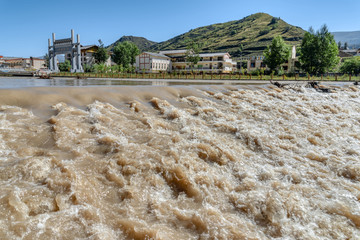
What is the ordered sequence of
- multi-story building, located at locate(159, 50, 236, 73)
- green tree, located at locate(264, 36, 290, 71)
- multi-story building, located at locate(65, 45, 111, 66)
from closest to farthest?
green tree, located at locate(264, 36, 290, 71), multi-story building, located at locate(159, 50, 236, 73), multi-story building, located at locate(65, 45, 111, 66)

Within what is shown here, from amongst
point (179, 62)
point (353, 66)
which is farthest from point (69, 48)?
point (353, 66)

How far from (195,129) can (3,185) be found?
16.5 feet

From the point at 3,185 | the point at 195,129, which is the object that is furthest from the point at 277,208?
the point at 3,185

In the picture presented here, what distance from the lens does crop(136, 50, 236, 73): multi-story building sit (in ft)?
270

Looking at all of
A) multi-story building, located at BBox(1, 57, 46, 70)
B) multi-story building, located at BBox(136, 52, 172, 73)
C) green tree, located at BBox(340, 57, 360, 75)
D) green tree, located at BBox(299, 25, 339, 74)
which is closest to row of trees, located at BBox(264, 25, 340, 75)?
green tree, located at BBox(299, 25, 339, 74)

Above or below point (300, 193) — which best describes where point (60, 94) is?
above

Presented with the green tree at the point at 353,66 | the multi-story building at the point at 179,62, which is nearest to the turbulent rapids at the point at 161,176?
the green tree at the point at 353,66

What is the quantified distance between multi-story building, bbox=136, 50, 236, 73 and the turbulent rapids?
7477 centimetres

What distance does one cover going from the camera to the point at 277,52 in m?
58.2

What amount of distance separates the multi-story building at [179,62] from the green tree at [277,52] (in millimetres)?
24459

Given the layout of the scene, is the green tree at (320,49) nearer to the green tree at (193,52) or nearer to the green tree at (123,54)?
the green tree at (193,52)

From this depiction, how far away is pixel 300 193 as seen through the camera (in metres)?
4.60

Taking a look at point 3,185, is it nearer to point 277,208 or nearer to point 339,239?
point 277,208

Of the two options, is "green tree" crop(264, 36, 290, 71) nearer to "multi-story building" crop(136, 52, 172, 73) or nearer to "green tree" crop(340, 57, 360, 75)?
"green tree" crop(340, 57, 360, 75)
